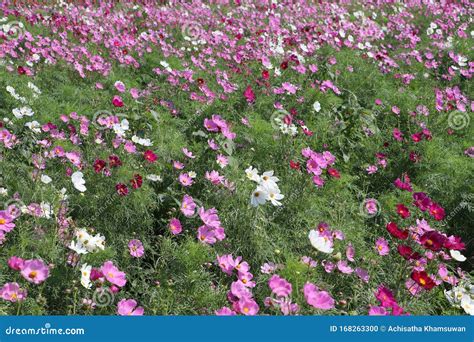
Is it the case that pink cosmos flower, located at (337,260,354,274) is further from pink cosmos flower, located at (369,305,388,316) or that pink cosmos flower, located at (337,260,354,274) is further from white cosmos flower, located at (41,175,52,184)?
white cosmos flower, located at (41,175,52,184)

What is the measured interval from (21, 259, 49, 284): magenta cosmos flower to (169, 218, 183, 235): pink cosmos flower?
31.1 inches

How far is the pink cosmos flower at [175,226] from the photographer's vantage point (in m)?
2.72

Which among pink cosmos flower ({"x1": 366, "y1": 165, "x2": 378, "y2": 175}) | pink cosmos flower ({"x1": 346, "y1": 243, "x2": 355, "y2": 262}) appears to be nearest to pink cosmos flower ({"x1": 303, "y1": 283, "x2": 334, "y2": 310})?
pink cosmos flower ({"x1": 346, "y1": 243, "x2": 355, "y2": 262})

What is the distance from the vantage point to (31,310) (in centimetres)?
212

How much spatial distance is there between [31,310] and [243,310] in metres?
0.89

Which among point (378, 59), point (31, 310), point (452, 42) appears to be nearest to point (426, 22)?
point (452, 42)

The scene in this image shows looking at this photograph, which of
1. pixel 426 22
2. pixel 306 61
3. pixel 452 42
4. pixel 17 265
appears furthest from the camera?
pixel 426 22

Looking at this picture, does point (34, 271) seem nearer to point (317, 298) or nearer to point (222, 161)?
point (317, 298)

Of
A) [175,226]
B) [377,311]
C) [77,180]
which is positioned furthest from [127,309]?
[377,311]

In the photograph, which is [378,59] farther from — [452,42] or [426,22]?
[426,22]

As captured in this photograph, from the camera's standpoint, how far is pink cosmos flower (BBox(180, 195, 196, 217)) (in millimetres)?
2852

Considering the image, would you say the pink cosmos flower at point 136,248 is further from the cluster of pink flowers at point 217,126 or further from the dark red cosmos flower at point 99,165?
the cluster of pink flowers at point 217,126

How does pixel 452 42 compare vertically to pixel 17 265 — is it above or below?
below

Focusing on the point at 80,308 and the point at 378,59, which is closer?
the point at 80,308
